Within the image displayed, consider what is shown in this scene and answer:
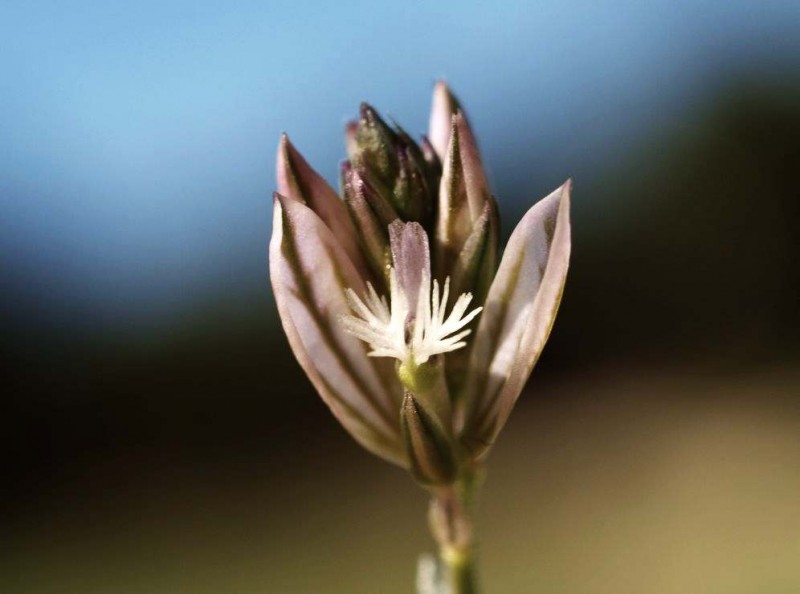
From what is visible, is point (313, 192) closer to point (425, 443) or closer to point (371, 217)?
point (371, 217)

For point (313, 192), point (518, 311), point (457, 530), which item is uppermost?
point (313, 192)

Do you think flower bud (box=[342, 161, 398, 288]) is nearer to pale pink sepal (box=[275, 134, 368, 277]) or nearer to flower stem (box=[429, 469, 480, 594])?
pale pink sepal (box=[275, 134, 368, 277])

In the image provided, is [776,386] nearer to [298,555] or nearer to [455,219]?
[298,555]

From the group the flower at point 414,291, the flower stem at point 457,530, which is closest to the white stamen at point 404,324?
the flower at point 414,291

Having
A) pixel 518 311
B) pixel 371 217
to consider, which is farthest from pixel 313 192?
pixel 518 311

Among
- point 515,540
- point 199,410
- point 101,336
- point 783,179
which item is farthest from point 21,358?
point 783,179

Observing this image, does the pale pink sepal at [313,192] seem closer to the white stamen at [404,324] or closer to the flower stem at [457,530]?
the white stamen at [404,324]

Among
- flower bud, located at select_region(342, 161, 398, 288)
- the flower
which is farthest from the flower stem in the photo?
flower bud, located at select_region(342, 161, 398, 288)

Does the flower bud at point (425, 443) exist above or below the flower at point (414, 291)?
below
